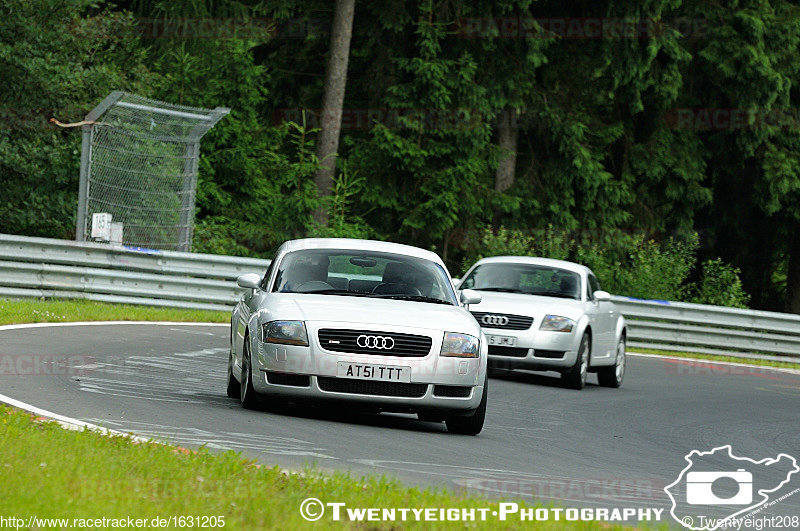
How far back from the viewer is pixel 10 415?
28.8ft

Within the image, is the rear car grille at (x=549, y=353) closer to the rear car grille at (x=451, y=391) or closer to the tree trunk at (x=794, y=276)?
the rear car grille at (x=451, y=391)

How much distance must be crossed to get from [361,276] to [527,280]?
20.9 ft

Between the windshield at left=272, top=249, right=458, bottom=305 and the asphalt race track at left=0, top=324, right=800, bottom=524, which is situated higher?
the windshield at left=272, top=249, right=458, bottom=305

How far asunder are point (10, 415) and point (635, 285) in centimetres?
2116

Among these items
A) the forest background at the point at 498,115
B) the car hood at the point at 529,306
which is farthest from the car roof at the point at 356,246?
the forest background at the point at 498,115

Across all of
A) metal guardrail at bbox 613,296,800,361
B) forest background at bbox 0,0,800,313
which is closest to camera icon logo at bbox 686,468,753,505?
metal guardrail at bbox 613,296,800,361

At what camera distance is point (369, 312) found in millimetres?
10547

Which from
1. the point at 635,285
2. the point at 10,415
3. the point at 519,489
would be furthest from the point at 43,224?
the point at 519,489

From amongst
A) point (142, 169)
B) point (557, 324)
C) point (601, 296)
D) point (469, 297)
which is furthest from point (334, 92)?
point (469, 297)

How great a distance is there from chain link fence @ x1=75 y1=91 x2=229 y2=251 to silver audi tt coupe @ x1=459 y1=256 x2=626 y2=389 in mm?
7111

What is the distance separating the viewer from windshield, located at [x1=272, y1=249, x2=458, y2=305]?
37.7 ft

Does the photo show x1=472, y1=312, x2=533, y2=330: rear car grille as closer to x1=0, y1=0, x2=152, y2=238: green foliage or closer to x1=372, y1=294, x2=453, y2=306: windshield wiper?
x1=372, y1=294, x2=453, y2=306: windshield wiper

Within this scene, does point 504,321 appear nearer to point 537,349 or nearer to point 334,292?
point 537,349

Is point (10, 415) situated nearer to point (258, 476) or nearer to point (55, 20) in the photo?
point (258, 476)
